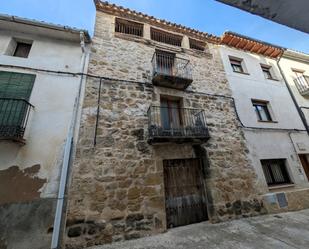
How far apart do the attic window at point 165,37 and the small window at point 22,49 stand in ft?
15.1

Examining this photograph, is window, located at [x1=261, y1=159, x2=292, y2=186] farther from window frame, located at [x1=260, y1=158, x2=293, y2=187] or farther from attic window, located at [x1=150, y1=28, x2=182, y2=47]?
attic window, located at [x1=150, y1=28, x2=182, y2=47]

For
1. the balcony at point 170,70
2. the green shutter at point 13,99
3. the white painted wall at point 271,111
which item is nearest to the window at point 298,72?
the white painted wall at point 271,111

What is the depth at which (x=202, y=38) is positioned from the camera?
24.4 ft

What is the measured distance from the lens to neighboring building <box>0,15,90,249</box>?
3.07m

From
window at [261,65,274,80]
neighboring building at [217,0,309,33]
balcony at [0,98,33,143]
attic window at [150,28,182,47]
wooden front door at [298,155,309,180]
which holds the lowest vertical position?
wooden front door at [298,155,309,180]

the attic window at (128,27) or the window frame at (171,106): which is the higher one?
the attic window at (128,27)

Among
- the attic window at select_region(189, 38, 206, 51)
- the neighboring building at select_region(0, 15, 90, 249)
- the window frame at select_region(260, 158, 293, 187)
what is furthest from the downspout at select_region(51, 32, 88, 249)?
the window frame at select_region(260, 158, 293, 187)

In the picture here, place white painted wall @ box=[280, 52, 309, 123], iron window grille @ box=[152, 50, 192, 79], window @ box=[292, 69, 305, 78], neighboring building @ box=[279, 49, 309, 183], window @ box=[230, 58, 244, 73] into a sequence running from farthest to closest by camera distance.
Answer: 1. window @ box=[292, 69, 305, 78]
2. white painted wall @ box=[280, 52, 309, 123]
3. window @ box=[230, 58, 244, 73]
4. neighboring building @ box=[279, 49, 309, 183]
5. iron window grille @ box=[152, 50, 192, 79]

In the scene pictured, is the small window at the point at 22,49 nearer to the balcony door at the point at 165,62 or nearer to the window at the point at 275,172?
the balcony door at the point at 165,62

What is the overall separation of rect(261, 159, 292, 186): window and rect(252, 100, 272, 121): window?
181 centimetres

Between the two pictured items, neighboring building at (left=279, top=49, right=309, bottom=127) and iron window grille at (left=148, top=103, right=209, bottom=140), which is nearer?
iron window grille at (left=148, top=103, right=209, bottom=140)

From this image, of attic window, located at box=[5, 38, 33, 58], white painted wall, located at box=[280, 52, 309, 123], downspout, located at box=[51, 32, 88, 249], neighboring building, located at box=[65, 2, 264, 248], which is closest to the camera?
downspout, located at box=[51, 32, 88, 249]

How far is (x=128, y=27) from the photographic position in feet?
21.2

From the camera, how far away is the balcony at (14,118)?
3332 mm
